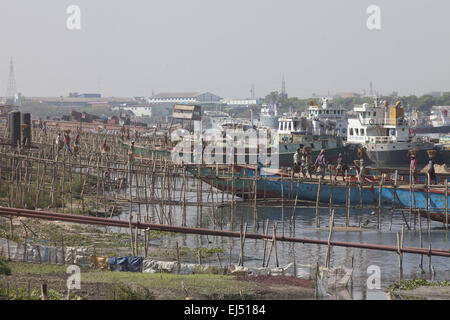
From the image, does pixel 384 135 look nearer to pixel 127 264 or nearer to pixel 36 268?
pixel 127 264

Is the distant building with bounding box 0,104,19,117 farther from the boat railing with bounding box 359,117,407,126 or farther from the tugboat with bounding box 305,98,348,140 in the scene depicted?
the boat railing with bounding box 359,117,407,126

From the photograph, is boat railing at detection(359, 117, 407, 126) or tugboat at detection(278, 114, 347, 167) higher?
boat railing at detection(359, 117, 407, 126)

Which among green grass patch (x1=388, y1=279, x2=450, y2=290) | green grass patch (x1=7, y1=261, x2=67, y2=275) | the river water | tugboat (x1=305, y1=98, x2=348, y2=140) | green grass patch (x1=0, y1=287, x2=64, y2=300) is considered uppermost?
tugboat (x1=305, y1=98, x2=348, y2=140)

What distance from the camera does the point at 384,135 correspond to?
62.3 meters

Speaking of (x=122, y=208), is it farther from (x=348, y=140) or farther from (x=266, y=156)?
(x=348, y=140)

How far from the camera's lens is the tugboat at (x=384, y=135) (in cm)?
6088

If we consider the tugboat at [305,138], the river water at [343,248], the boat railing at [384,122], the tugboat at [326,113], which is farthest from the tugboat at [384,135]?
the river water at [343,248]

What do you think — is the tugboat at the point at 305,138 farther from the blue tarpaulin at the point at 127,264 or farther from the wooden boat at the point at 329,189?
the blue tarpaulin at the point at 127,264

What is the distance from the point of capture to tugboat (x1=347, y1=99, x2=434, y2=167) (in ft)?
200

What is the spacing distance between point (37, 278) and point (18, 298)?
2.52 meters

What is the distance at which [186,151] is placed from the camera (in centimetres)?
5947

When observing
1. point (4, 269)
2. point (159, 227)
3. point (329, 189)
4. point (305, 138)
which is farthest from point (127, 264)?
point (305, 138)

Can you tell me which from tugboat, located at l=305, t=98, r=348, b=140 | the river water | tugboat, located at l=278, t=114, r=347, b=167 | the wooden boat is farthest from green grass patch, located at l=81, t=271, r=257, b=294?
tugboat, located at l=305, t=98, r=348, b=140

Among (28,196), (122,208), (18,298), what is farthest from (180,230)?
(122,208)
